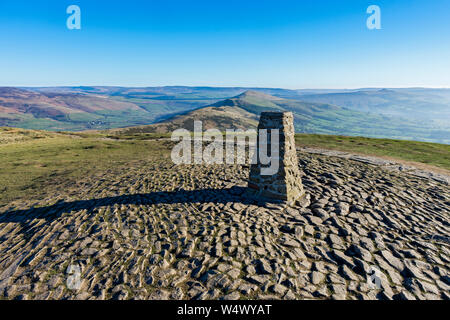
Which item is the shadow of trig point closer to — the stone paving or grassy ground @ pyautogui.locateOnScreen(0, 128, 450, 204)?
the stone paving

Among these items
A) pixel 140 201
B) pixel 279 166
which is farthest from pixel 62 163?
pixel 279 166

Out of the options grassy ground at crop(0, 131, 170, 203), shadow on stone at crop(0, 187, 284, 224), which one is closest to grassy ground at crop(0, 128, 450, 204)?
grassy ground at crop(0, 131, 170, 203)

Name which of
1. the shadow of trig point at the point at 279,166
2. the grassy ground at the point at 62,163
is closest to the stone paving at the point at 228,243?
the shadow of trig point at the point at 279,166

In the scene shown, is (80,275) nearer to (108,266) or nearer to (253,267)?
(108,266)

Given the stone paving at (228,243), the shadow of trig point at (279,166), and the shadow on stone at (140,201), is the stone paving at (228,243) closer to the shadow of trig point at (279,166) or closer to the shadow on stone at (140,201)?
the shadow on stone at (140,201)

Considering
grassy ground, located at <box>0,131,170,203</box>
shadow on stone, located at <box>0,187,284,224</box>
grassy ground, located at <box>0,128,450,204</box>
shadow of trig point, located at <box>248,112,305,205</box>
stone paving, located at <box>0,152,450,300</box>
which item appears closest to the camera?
stone paving, located at <box>0,152,450,300</box>

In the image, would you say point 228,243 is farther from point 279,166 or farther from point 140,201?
point 140,201
